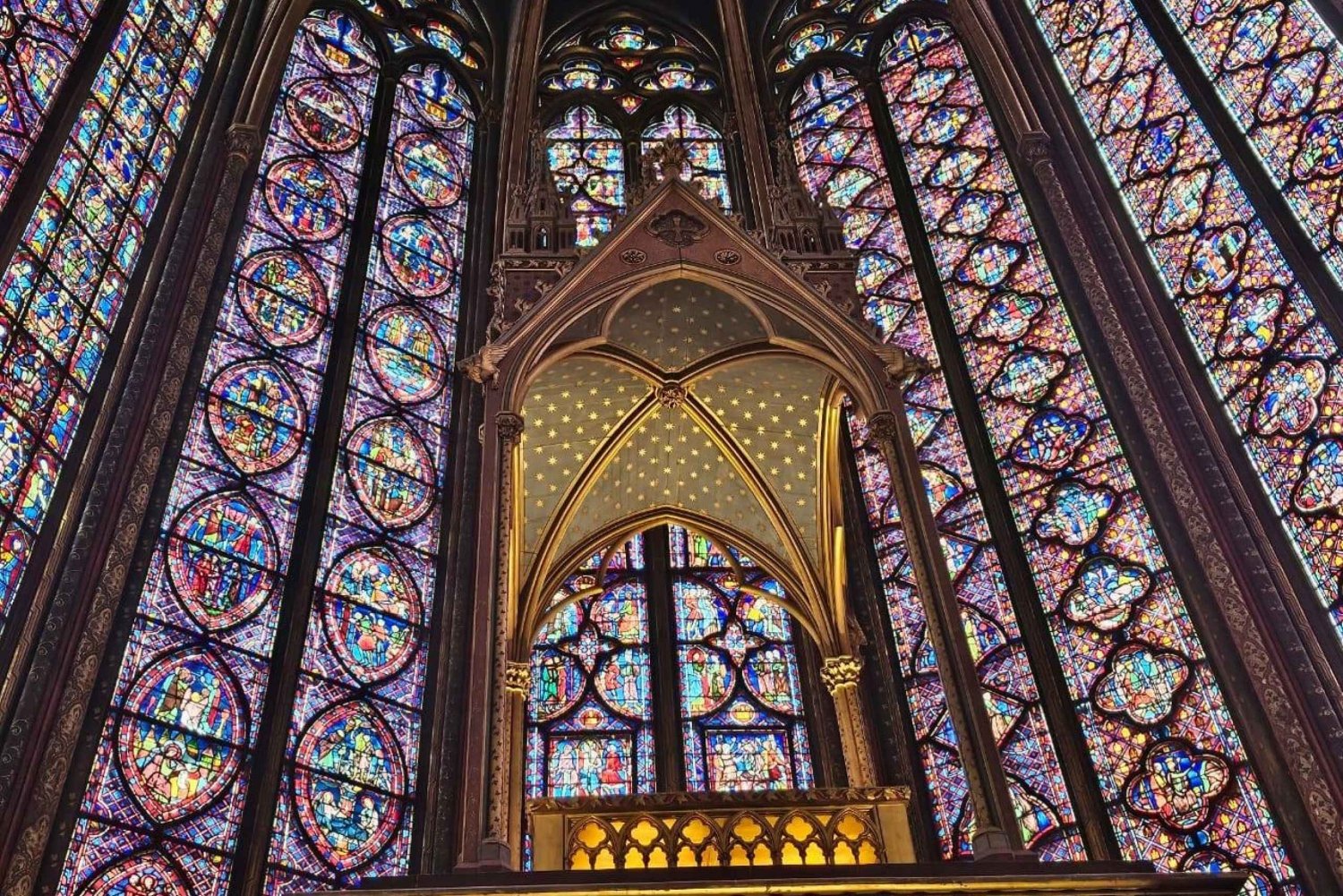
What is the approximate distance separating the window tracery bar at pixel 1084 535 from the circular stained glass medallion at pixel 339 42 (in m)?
5.46

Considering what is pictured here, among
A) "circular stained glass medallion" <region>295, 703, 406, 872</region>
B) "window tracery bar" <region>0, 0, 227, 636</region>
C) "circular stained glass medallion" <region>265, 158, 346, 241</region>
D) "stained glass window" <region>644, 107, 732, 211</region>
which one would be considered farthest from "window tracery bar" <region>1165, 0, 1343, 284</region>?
"window tracery bar" <region>0, 0, 227, 636</region>

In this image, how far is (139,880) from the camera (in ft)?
27.1

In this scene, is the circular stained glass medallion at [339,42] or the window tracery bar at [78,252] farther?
the circular stained glass medallion at [339,42]

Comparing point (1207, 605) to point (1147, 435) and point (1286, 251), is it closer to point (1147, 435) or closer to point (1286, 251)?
point (1147, 435)

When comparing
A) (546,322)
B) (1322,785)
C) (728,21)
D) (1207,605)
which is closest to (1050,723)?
(1207,605)

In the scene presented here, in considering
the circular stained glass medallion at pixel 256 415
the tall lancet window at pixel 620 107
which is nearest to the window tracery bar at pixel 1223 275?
the tall lancet window at pixel 620 107

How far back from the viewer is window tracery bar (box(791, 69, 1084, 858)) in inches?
388

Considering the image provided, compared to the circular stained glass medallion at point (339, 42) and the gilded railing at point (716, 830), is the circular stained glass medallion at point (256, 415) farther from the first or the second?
the gilded railing at point (716, 830)

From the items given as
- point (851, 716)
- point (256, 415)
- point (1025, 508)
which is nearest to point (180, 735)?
point (256, 415)

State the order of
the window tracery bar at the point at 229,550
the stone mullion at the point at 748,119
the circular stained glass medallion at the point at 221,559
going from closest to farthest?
the window tracery bar at the point at 229,550
the circular stained glass medallion at the point at 221,559
the stone mullion at the point at 748,119

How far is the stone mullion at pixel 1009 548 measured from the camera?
375 inches

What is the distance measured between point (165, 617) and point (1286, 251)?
26.5 ft

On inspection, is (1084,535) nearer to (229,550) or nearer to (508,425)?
(508,425)

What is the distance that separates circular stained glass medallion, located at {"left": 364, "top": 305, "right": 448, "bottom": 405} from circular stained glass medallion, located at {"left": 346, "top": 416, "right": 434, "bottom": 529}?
1.30 ft
